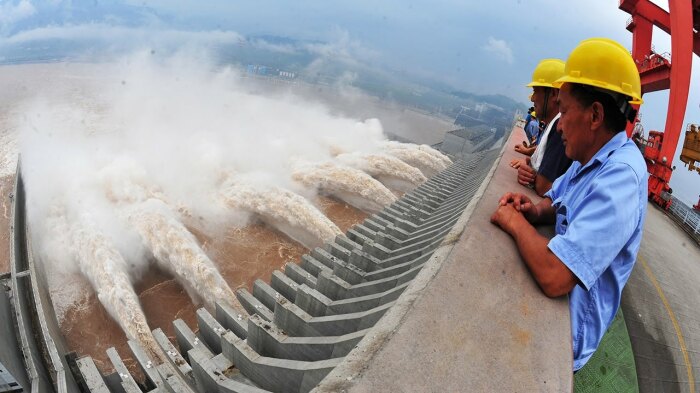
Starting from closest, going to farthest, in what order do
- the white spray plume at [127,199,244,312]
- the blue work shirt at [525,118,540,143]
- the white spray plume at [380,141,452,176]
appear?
the white spray plume at [127,199,244,312] → the blue work shirt at [525,118,540,143] → the white spray plume at [380,141,452,176]

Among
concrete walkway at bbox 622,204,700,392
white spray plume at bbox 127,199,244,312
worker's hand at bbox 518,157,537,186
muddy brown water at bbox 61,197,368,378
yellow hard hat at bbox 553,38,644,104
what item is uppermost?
yellow hard hat at bbox 553,38,644,104

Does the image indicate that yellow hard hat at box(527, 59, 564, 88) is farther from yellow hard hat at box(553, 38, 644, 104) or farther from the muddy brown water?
the muddy brown water

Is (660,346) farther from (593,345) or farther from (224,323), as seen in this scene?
(224,323)

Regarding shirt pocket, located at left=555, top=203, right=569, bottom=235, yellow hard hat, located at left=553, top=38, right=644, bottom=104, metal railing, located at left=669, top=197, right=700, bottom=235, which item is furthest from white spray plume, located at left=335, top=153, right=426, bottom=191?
yellow hard hat, located at left=553, top=38, right=644, bottom=104

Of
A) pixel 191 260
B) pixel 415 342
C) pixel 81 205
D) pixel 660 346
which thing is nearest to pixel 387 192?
pixel 191 260

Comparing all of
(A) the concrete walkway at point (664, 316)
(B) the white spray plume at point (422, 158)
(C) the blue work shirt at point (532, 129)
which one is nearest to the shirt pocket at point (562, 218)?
(A) the concrete walkway at point (664, 316)

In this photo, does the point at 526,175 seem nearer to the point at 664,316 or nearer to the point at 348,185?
the point at 664,316

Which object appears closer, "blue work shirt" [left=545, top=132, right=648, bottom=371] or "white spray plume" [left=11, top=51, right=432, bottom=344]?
"blue work shirt" [left=545, top=132, right=648, bottom=371]

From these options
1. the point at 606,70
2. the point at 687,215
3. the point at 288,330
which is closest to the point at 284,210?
the point at 288,330
